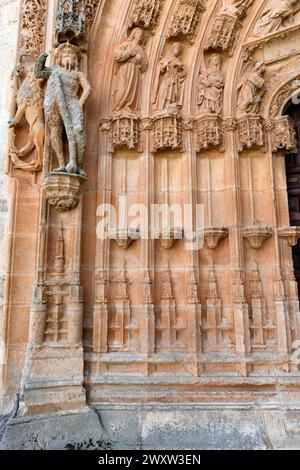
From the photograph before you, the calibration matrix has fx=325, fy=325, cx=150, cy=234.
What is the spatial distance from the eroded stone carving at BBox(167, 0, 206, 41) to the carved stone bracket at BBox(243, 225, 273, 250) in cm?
305

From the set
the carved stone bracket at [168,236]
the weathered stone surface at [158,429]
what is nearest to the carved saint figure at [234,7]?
the carved stone bracket at [168,236]

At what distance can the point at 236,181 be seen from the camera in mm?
4566

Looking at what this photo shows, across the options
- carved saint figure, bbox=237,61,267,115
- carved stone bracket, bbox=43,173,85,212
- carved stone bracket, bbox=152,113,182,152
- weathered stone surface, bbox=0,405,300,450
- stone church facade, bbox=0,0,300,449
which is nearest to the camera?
weathered stone surface, bbox=0,405,300,450

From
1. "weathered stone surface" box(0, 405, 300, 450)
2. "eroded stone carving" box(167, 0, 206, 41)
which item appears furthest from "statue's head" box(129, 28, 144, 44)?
"weathered stone surface" box(0, 405, 300, 450)

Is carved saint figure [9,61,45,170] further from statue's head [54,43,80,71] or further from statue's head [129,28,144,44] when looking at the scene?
statue's head [129,28,144,44]

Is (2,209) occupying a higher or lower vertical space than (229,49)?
lower

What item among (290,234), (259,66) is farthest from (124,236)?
(259,66)

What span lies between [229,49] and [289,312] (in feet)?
12.9

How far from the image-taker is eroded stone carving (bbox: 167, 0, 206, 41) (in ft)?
16.0
